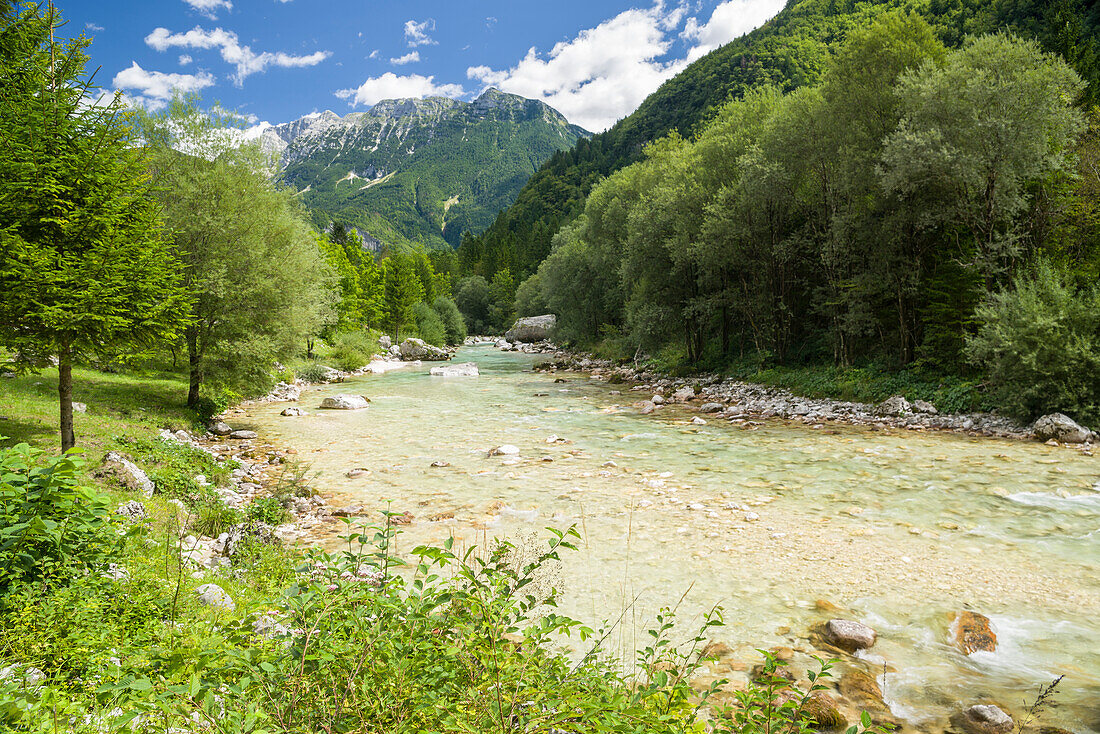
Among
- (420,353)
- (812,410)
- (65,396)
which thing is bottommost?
(812,410)

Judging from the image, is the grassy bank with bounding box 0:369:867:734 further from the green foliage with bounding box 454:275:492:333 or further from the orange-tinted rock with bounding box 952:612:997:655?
the green foliage with bounding box 454:275:492:333

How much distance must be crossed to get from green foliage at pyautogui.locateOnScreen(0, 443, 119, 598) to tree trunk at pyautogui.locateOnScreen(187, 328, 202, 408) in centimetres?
1304

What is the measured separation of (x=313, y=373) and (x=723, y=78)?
119647 millimetres

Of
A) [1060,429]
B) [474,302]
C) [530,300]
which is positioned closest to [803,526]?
[1060,429]

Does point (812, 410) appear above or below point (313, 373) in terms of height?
below

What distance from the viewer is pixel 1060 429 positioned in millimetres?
13453

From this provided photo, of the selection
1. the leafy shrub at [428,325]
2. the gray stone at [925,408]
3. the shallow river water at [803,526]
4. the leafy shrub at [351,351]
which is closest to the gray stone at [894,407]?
the gray stone at [925,408]

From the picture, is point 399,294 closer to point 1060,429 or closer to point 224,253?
point 224,253

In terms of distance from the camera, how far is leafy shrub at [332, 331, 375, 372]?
38188mm

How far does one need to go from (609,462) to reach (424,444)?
19.2 ft

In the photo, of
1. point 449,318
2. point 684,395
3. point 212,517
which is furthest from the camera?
point 449,318

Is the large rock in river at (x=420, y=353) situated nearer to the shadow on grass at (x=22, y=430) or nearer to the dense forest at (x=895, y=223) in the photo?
the dense forest at (x=895, y=223)

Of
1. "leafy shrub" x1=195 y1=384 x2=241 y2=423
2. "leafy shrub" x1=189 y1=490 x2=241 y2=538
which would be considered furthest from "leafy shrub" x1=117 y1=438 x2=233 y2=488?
"leafy shrub" x1=195 y1=384 x2=241 y2=423

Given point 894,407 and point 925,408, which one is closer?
point 925,408
